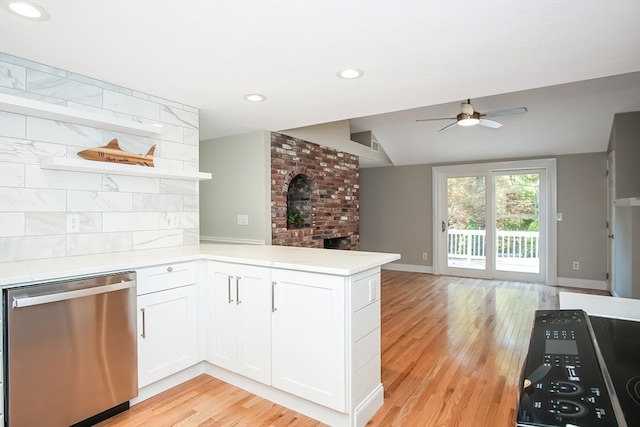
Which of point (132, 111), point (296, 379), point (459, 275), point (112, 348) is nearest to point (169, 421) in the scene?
point (112, 348)

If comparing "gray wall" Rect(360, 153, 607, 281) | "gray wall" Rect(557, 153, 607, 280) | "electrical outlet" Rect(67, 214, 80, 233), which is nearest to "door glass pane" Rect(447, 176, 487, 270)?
"gray wall" Rect(360, 153, 607, 281)

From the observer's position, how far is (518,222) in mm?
6070

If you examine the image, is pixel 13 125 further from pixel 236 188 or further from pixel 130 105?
pixel 236 188

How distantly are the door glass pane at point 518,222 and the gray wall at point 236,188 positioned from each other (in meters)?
4.31

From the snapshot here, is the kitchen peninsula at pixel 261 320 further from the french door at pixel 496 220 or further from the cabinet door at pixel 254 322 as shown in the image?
the french door at pixel 496 220

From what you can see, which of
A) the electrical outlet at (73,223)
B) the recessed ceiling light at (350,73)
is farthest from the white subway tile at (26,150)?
the recessed ceiling light at (350,73)

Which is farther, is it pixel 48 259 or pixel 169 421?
pixel 48 259

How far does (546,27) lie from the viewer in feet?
5.85

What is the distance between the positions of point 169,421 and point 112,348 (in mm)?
544

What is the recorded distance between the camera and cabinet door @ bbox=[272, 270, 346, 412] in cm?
196

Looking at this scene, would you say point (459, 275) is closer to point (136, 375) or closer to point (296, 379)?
point (296, 379)

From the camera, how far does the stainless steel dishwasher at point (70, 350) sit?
1.71 metres

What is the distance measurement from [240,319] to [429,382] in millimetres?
1418

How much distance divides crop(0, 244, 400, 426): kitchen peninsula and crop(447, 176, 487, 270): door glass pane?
4.69m
